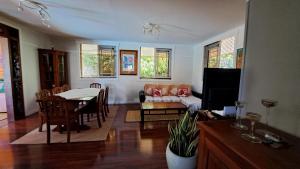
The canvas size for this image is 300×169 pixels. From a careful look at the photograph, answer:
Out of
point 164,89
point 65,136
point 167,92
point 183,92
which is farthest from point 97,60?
point 183,92

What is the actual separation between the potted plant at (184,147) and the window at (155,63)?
410cm

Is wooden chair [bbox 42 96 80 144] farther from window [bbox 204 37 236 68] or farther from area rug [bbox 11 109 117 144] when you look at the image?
window [bbox 204 37 236 68]

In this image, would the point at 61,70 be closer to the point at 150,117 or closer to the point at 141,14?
the point at 150,117

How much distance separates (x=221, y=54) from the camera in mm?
4086

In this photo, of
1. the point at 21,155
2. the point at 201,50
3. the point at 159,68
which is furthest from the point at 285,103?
the point at 159,68

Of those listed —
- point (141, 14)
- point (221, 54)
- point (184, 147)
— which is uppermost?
point (141, 14)

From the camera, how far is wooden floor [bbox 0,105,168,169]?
200 cm

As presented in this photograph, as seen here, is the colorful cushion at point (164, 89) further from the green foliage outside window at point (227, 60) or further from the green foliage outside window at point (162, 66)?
the green foliage outside window at point (227, 60)

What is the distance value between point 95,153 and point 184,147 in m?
1.49

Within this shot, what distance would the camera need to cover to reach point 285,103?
1041 millimetres

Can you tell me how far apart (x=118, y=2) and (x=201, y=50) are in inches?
150

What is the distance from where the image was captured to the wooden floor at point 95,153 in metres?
2.00

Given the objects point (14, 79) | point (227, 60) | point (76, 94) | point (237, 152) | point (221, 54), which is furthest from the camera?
point (221, 54)

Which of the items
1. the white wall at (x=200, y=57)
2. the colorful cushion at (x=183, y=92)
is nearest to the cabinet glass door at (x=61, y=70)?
the colorful cushion at (x=183, y=92)
